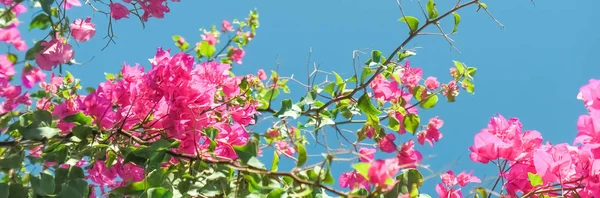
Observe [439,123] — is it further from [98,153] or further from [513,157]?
[98,153]

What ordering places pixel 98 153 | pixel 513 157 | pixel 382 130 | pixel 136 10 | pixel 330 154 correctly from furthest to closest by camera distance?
1. pixel 382 130
2. pixel 136 10
3. pixel 98 153
4. pixel 513 157
5. pixel 330 154

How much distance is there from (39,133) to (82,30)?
0.49 m

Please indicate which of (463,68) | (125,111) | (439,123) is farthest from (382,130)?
(125,111)

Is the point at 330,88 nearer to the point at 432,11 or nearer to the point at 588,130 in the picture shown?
the point at 432,11

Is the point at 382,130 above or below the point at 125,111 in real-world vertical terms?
above

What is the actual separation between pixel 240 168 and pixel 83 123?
1.08ft

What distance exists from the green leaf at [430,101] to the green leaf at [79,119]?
111cm

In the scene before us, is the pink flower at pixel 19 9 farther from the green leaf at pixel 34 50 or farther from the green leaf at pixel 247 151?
the green leaf at pixel 247 151

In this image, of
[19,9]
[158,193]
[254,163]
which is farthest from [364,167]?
[19,9]

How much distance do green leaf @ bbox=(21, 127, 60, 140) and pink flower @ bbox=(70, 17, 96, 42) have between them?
0.47 metres

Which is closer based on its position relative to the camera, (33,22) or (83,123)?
(83,123)

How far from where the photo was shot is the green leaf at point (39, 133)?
967 mm

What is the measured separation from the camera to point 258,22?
3.28 metres

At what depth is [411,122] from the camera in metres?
1.67
